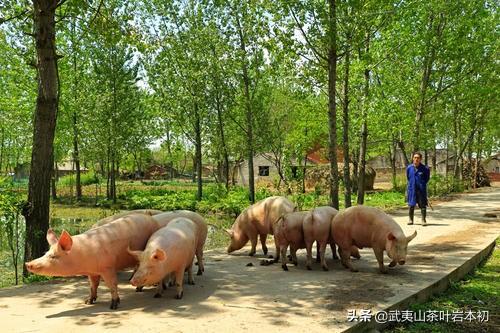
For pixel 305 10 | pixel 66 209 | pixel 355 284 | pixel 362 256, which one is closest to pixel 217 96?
pixel 66 209

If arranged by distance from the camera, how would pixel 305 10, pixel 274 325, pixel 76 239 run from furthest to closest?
pixel 305 10 < pixel 76 239 < pixel 274 325

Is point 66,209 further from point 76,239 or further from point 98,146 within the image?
point 76,239

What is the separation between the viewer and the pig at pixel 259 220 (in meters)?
9.39

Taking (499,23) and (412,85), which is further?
(499,23)

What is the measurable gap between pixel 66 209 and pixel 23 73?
9.09m

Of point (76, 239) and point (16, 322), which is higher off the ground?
point (76, 239)

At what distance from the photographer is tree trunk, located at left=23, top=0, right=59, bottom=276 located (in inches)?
350

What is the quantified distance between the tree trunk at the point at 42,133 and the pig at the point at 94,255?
2779 mm

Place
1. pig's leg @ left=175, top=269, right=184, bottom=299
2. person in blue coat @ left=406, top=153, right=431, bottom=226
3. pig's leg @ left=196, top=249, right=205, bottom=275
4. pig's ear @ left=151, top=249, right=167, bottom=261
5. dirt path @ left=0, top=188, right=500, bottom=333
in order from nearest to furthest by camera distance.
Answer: dirt path @ left=0, top=188, right=500, bottom=333 < pig's ear @ left=151, top=249, right=167, bottom=261 < pig's leg @ left=175, top=269, right=184, bottom=299 < pig's leg @ left=196, top=249, right=205, bottom=275 < person in blue coat @ left=406, top=153, right=431, bottom=226

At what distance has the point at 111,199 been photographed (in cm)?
3034

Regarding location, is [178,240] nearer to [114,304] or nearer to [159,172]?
[114,304]

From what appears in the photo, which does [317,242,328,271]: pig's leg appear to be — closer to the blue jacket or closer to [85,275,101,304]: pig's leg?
[85,275,101,304]: pig's leg

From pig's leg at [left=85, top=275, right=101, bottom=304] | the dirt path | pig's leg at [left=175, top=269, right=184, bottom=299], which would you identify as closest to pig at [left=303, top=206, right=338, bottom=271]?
the dirt path

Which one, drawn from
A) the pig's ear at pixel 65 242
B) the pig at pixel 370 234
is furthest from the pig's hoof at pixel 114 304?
the pig at pixel 370 234
